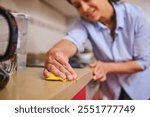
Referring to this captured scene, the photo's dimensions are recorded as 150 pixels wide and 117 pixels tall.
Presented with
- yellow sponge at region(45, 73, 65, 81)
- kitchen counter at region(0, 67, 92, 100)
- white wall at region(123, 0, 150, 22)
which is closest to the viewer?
kitchen counter at region(0, 67, 92, 100)

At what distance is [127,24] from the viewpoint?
70cm

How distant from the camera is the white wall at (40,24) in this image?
72cm

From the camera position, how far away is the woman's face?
668mm

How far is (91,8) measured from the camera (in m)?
0.68

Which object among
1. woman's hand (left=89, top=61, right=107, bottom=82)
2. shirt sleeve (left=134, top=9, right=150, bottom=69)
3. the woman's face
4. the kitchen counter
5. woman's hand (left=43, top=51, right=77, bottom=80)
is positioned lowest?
woman's hand (left=89, top=61, right=107, bottom=82)

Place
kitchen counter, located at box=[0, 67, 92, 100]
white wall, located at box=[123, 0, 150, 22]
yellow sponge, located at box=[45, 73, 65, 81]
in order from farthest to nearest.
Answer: white wall, located at box=[123, 0, 150, 22] < yellow sponge, located at box=[45, 73, 65, 81] < kitchen counter, located at box=[0, 67, 92, 100]

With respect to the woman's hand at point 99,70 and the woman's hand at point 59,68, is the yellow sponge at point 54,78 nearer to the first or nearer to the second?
the woman's hand at point 59,68

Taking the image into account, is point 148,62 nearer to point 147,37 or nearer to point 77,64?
point 147,37

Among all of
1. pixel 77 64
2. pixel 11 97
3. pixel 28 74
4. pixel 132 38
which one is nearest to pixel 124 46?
pixel 132 38

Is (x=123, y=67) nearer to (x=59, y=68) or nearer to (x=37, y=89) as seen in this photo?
(x=59, y=68)

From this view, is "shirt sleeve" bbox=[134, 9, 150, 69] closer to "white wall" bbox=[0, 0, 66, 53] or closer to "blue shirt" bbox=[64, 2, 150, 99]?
"blue shirt" bbox=[64, 2, 150, 99]

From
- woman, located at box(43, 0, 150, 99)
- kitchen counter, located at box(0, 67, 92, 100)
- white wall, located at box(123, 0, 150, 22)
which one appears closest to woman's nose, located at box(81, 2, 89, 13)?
woman, located at box(43, 0, 150, 99)

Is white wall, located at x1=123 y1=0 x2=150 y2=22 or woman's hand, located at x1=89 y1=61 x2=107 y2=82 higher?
white wall, located at x1=123 y1=0 x2=150 y2=22

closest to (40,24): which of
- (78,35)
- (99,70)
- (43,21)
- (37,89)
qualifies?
(43,21)
